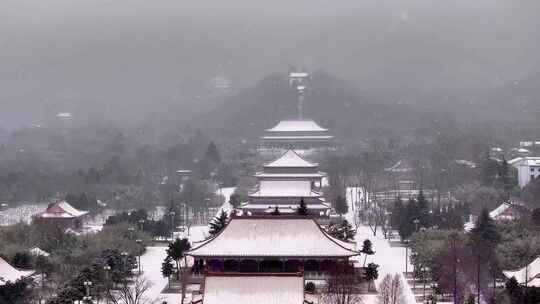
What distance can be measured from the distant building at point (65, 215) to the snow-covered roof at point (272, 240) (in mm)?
16063

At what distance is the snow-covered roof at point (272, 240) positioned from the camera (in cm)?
3023

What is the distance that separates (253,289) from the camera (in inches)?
904

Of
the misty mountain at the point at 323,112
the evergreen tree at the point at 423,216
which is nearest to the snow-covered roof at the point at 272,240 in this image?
the evergreen tree at the point at 423,216

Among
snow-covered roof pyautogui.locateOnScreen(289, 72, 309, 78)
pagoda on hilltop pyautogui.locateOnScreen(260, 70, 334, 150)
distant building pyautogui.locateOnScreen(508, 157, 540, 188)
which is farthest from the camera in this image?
snow-covered roof pyautogui.locateOnScreen(289, 72, 309, 78)

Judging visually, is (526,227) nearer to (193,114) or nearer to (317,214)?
(317,214)

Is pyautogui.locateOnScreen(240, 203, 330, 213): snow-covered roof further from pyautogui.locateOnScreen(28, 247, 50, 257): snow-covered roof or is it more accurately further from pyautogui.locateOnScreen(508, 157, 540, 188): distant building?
pyautogui.locateOnScreen(28, 247, 50, 257): snow-covered roof

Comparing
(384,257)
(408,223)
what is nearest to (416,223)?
(408,223)

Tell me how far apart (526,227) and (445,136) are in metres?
40.3

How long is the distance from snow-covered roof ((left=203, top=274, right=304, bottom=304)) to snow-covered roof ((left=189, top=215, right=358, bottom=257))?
6.94 m

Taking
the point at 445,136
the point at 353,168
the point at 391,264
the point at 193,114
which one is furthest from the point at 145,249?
the point at 193,114

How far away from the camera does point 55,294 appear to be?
28500mm

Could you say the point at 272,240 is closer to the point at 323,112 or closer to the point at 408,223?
the point at 408,223

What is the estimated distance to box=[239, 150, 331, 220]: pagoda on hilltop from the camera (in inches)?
1786

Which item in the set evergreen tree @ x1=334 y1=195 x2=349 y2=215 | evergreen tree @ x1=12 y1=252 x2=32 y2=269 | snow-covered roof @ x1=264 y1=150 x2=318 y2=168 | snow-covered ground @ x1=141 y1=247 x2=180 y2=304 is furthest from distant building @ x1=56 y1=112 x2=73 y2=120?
evergreen tree @ x1=12 y1=252 x2=32 y2=269
